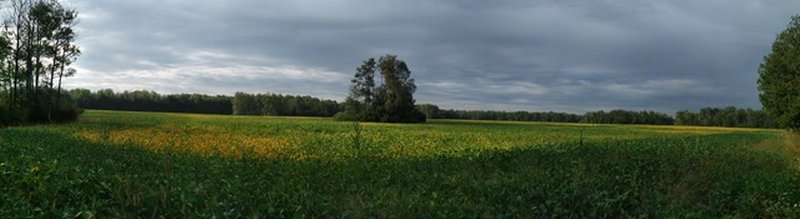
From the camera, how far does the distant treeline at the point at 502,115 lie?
12144 centimetres

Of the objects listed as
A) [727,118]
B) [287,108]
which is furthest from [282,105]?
[727,118]

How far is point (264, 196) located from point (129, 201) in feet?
5.83

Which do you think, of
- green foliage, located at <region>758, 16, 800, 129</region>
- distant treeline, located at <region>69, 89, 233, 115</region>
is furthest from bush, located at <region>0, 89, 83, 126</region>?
distant treeline, located at <region>69, 89, 233, 115</region>

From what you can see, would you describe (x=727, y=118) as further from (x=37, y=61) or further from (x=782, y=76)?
(x=37, y=61)

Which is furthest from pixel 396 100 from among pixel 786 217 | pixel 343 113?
pixel 786 217

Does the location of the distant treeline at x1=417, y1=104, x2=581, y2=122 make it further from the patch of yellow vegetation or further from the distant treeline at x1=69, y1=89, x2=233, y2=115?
the patch of yellow vegetation

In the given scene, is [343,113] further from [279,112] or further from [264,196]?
[264,196]

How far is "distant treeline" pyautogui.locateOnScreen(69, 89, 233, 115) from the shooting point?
11500 cm

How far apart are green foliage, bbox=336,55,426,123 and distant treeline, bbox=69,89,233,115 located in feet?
171

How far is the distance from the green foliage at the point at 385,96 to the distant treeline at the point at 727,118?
7084 cm

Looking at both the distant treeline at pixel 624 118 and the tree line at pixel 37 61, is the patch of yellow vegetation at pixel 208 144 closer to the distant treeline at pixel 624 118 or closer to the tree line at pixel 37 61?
the tree line at pixel 37 61

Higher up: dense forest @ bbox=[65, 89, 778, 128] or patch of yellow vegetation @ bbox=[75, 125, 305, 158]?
dense forest @ bbox=[65, 89, 778, 128]

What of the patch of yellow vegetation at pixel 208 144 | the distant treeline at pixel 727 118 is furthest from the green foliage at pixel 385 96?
the distant treeline at pixel 727 118

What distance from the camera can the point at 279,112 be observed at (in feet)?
373
